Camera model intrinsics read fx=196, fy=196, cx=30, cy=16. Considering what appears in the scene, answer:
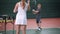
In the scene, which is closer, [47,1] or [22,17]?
[22,17]

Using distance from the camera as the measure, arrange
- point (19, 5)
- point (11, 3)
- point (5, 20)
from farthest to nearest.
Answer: point (11, 3) → point (5, 20) → point (19, 5)

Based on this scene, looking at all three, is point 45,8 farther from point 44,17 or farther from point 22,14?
point 22,14

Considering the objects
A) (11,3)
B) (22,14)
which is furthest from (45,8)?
(22,14)

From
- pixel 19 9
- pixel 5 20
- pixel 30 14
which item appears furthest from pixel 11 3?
pixel 19 9

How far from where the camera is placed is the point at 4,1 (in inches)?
852

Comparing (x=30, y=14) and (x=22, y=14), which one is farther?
(x=30, y=14)

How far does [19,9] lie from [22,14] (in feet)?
0.71

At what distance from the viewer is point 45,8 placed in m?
22.5

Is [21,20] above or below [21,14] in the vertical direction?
below

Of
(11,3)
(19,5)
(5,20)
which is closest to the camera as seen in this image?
(19,5)

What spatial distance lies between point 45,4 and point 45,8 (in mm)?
462

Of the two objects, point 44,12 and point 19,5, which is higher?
point 19,5

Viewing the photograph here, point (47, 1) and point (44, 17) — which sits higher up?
point (47, 1)

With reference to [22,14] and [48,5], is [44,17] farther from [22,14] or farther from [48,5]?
[22,14]
